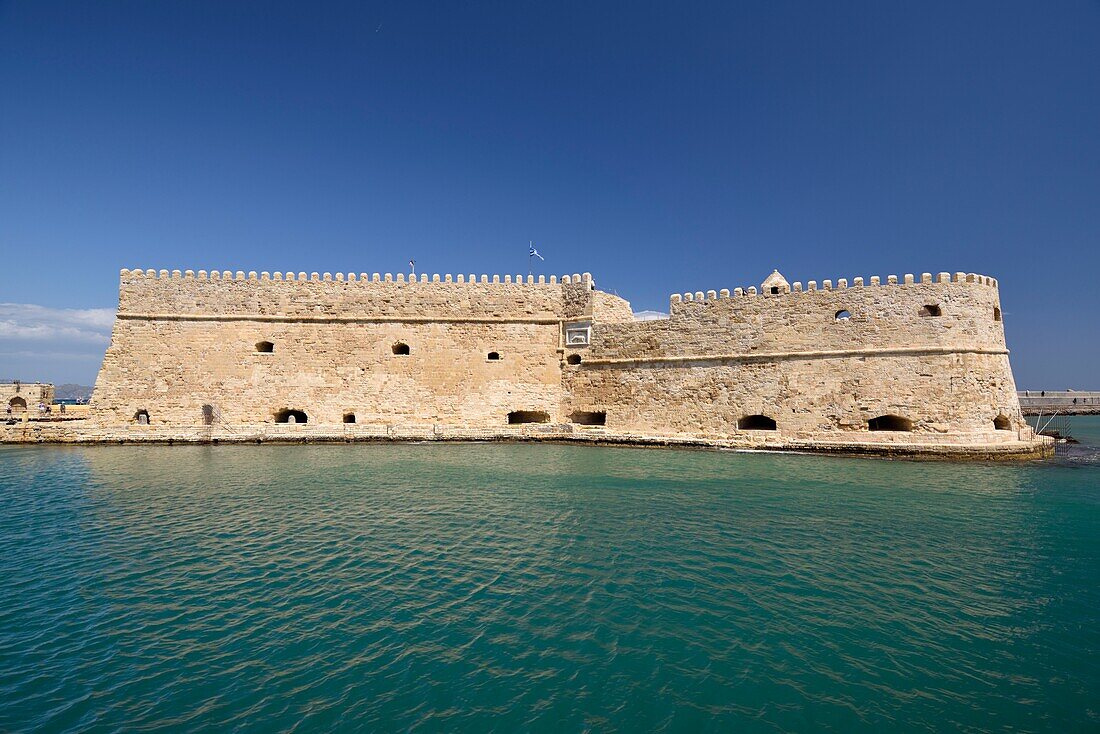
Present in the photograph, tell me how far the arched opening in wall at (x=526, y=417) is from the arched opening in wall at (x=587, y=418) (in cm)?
106

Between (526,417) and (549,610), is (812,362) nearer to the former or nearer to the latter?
(526,417)

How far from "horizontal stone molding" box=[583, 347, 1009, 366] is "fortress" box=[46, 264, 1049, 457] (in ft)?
0.20

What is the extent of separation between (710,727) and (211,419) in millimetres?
20987

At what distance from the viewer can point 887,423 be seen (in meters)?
15.8

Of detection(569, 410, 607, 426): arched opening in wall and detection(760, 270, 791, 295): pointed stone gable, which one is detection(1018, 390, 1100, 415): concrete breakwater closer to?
detection(760, 270, 791, 295): pointed stone gable

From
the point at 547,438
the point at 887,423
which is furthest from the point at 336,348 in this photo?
the point at 887,423

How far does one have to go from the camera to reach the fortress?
16.2 m

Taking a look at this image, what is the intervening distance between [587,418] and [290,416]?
11.6m

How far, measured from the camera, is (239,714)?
341 cm

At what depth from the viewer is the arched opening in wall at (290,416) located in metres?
19.7

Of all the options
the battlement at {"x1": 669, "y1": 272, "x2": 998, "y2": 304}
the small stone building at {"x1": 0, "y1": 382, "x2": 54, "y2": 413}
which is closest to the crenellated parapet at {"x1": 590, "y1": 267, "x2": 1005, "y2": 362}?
the battlement at {"x1": 669, "y1": 272, "x2": 998, "y2": 304}

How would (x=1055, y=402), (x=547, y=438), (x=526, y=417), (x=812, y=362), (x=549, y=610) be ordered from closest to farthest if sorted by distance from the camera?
1. (x=549, y=610)
2. (x=812, y=362)
3. (x=547, y=438)
4. (x=526, y=417)
5. (x=1055, y=402)

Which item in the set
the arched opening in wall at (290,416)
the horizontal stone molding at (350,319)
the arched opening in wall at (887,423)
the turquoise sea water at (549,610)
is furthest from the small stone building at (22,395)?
the arched opening in wall at (887,423)

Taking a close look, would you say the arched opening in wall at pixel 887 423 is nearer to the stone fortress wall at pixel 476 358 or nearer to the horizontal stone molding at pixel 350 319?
the stone fortress wall at pixel 476 358
